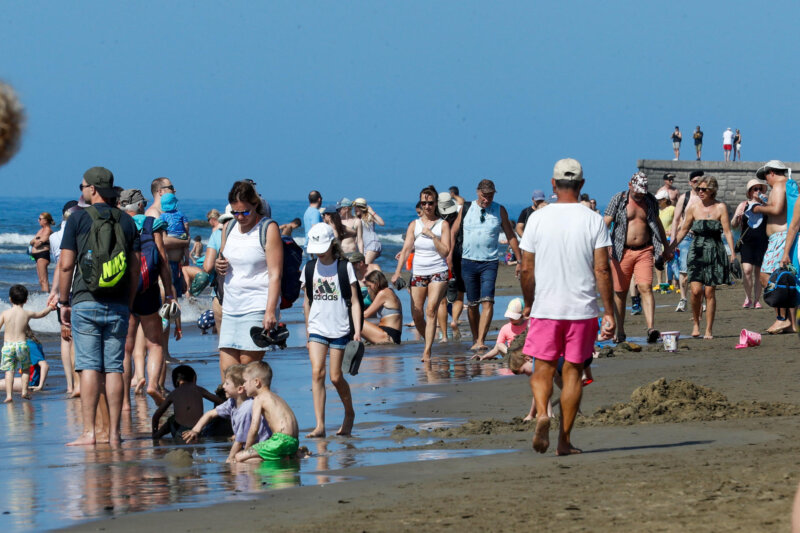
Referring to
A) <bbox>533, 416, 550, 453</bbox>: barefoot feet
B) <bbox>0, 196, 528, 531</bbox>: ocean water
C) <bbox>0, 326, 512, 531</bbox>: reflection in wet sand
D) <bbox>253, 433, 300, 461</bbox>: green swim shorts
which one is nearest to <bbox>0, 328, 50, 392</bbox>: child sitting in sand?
<bbox>0, 196, 528, 531</bbox>: ocean water

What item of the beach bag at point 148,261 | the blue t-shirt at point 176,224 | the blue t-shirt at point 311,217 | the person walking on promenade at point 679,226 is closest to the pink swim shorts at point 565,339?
the beach bag at point 148,261

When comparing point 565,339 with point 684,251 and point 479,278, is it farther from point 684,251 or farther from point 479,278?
point 684,251

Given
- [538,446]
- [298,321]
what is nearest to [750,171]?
[298,321]

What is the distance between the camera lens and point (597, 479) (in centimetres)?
501

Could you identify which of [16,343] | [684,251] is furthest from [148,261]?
[684,251]

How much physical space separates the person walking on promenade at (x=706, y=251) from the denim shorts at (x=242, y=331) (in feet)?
19.5

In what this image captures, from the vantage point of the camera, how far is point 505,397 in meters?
8.97

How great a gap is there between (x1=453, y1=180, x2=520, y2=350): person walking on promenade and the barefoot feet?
20.9 ft

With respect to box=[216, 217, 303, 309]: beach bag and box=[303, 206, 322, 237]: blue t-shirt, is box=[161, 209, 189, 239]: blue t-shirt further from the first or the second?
box=[303, 206, 322, 237]: blue t-shirt

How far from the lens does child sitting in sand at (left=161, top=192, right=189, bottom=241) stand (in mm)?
10273

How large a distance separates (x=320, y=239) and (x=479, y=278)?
16.7ft

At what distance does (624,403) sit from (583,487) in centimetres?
301

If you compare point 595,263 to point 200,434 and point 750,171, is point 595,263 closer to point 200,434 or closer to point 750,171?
point 200,434

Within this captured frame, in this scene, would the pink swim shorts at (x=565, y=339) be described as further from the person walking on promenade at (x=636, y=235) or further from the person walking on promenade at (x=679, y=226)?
the person walking on promenade at (x=679, y=226)
